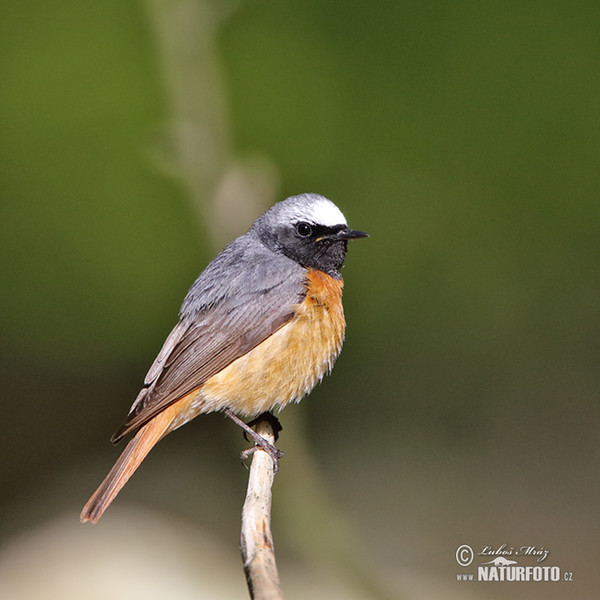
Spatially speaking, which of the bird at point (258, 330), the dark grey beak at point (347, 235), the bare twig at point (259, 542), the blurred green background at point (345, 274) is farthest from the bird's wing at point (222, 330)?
the blurred green background at point (345, 274)

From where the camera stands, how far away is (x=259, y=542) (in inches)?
93.0

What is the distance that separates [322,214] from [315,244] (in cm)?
18

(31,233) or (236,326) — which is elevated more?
(31,233)

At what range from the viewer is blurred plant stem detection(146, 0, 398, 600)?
15.3 feet

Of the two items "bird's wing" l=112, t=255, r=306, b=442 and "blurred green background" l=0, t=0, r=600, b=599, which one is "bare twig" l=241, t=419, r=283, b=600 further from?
"blurred green background" l=0, t=0, r=600, b=599

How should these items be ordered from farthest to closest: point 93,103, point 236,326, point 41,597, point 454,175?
point 454,175, point 93,103, point 41,597, point 236,326

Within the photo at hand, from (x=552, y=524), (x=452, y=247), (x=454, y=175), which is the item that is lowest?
(x=552, y=524)

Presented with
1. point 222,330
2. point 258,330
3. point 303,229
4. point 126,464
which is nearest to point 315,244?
point 303,229

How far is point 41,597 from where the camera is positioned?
496 centimetres

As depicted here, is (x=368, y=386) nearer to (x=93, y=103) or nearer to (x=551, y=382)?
(x=551, y=382)

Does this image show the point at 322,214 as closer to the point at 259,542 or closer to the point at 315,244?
the point at 315,244

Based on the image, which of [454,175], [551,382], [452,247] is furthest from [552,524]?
[454,175]

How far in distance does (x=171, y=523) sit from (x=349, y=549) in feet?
4.32

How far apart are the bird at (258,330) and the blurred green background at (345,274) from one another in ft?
3.16
